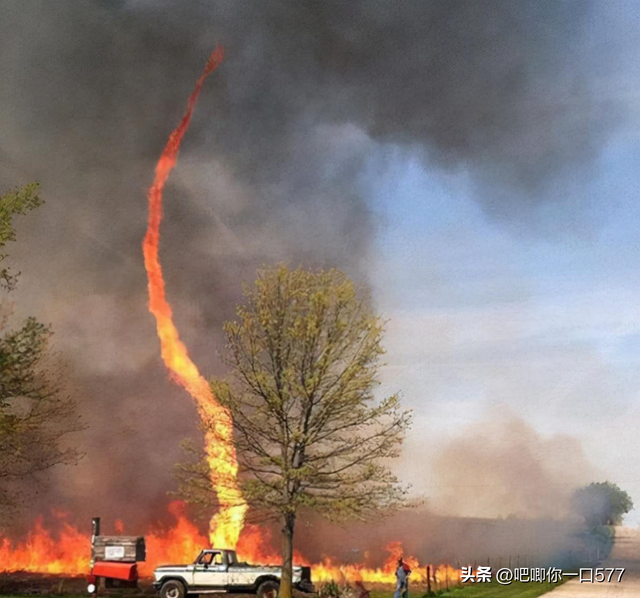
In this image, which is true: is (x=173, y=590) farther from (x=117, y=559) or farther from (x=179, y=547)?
(x=179, y=547)

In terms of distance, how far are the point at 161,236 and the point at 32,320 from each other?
36205 millimetres

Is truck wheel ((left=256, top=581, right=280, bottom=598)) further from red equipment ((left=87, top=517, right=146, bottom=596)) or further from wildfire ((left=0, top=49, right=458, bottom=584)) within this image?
wildfire ((left=0, top=49, right=458, bottom=584))

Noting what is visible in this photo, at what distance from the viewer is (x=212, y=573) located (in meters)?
34.5

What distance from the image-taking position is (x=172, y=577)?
34.8 metres

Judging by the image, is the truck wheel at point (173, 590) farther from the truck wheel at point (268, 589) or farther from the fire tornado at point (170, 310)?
the fire tornado at point (170, 310)

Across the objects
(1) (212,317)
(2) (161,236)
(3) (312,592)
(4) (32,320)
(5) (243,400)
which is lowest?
(3) (312,592)

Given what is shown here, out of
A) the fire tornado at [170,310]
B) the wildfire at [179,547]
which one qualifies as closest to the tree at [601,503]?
the wildfire at [179,547]

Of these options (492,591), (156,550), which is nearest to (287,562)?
(492,591)

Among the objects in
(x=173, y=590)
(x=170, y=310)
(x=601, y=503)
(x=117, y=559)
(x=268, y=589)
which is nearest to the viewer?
(x=268, y=589)

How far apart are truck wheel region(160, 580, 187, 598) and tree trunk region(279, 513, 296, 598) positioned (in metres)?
4.22

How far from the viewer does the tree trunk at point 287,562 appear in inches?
1296

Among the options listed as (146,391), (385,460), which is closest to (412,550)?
(385,460)

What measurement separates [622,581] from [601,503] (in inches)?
668

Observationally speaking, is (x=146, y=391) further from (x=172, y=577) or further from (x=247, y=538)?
(x=172, y=577)
